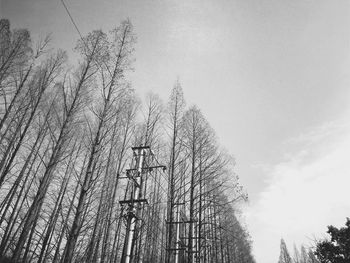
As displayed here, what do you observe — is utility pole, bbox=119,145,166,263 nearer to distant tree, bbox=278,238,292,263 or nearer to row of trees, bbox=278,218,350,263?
row of trees, bbox=278,218,350,263

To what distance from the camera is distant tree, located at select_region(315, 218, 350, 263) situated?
15.7m

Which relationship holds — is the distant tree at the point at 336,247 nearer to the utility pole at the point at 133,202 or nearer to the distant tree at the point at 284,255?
the utility pole at the point at 133,202

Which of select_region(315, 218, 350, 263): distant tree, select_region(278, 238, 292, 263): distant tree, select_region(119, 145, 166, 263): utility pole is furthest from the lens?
select_region(278, 238, 292, 263): distant tree

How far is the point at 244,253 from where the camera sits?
94.4 ft

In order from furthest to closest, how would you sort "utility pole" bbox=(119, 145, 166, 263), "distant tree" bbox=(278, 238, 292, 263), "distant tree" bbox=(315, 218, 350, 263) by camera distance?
"distant tree" bbox=(278, 238, 292, 263) → "distant tree" bbox=(315, 218, 350, 263) → "utility pole" bbox=(119, 145, 166, 263)

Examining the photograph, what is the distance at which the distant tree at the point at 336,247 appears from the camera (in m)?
15.7

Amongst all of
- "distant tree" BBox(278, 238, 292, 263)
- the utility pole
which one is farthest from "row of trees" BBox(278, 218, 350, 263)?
"distant tree" BBox(278, 238, 292, 263)

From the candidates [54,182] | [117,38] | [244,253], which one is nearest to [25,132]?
[54,182]

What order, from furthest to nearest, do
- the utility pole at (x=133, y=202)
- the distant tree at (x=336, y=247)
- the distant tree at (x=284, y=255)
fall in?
the distant tree at (x=284, y=255)
the distant tree at (x=336, y=247)
the utility pole at (x=133, y=202)

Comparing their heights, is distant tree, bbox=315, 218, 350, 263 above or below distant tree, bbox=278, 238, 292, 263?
below

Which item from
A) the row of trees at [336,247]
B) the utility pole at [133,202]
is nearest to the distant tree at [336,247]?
the row of trees at [336,247]

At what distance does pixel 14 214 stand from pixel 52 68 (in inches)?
326

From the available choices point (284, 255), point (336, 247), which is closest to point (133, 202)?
point (336, 247)

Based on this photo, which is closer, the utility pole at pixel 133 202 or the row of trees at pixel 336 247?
the utility pole at pixel 133 202
